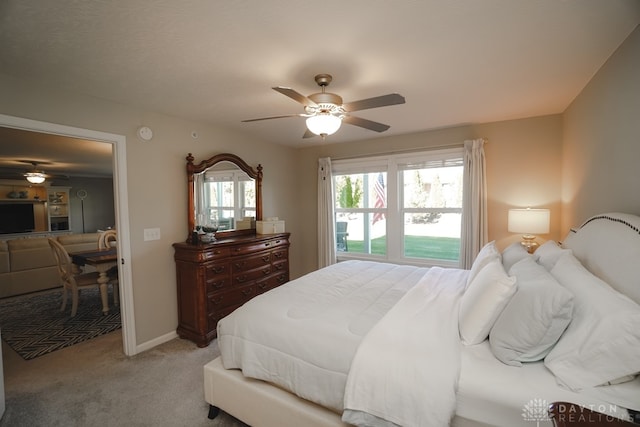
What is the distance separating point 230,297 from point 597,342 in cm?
301

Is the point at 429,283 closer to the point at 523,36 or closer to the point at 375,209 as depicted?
the point at 523,36

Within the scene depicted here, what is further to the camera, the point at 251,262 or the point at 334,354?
the point at 251,262

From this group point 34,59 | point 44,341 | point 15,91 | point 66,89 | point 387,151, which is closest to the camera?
point 34,59

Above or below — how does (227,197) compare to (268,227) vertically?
above

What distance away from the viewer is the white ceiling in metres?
1.42

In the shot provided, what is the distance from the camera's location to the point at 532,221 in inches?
114

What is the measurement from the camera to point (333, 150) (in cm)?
456

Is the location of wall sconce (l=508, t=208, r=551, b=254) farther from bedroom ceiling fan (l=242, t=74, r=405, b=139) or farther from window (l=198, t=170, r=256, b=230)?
window (l=198, t=170, r=256, b=230)

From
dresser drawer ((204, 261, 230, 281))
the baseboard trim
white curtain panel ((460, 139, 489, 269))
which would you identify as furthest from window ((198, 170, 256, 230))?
white curtain panel ((460, 139, 489, 269))

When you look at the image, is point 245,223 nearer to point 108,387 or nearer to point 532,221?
point 108,387

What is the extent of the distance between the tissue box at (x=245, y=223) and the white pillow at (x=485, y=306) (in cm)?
298

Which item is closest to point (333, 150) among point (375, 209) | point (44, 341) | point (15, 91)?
point (375, 209)

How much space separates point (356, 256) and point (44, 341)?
3.93 m

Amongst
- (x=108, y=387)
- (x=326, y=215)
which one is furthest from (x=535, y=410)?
(x=326, y=215)
